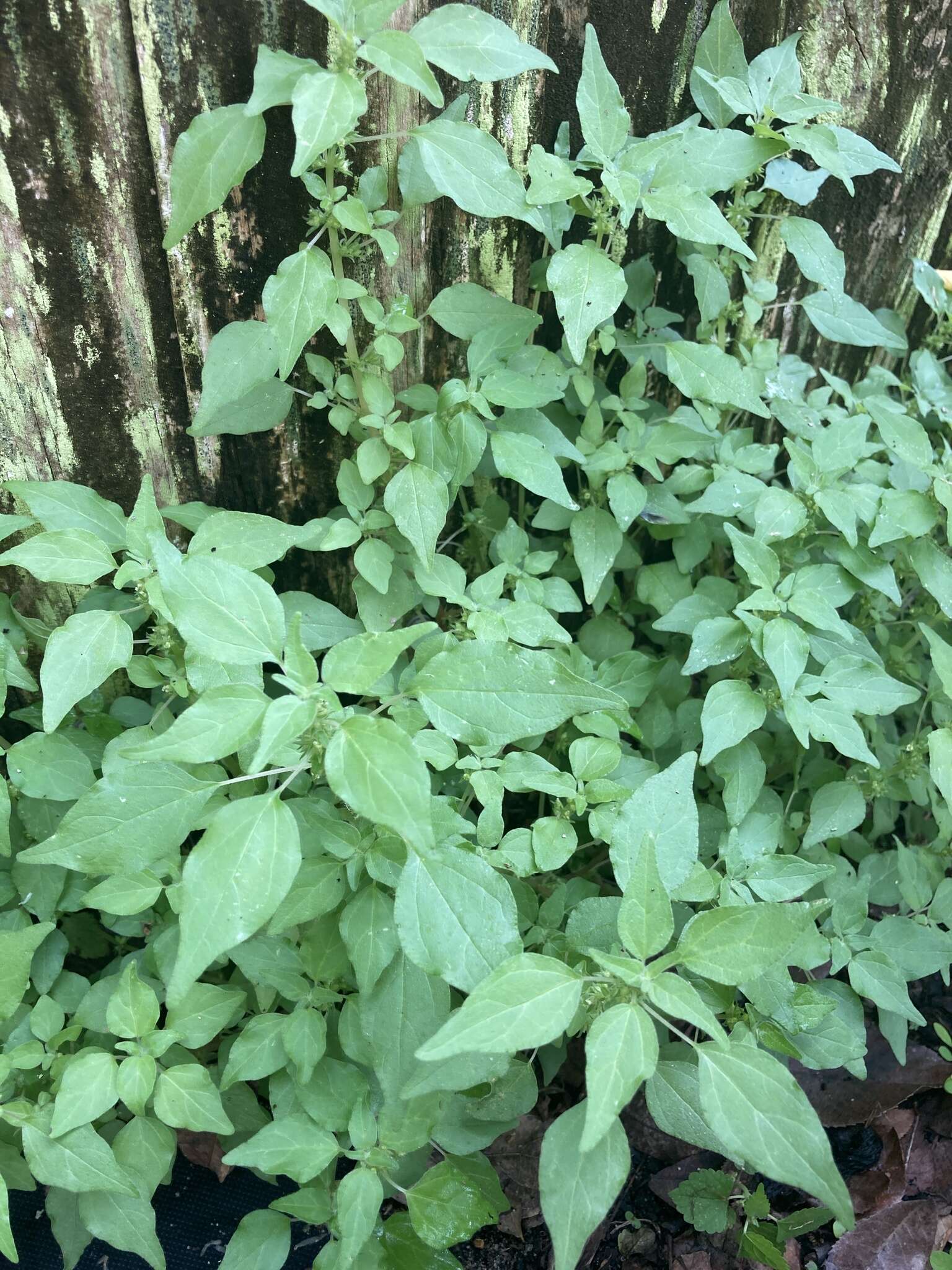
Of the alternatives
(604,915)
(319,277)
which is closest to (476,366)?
(319,277)

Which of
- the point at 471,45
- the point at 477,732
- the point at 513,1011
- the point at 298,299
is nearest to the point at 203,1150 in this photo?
the point at 513,1011

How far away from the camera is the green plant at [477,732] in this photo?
1381 mm

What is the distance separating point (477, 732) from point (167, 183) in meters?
1.19

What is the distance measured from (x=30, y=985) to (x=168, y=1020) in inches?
15.1

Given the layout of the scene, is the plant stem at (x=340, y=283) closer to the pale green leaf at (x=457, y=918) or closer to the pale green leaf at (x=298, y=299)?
the pale green leaf at (x=298, y=299)

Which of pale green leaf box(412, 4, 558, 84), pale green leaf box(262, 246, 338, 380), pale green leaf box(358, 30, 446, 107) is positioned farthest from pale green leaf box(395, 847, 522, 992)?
pale green leaf box(412, 4, 558, 84)

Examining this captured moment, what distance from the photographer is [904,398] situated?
107 inches

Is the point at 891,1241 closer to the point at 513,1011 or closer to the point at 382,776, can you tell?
the point at 513,1011

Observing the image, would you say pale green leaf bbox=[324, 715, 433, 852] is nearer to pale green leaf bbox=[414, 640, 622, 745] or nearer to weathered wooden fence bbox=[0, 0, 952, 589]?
pale green leaf bbox=[414, 640, 622, 745]

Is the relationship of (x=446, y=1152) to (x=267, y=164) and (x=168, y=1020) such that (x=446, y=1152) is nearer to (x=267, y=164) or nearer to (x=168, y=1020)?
(x=168, y=1020)

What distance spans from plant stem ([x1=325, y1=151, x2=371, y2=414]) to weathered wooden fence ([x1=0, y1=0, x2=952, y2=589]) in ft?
0.41

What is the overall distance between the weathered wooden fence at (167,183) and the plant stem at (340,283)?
0.12 meters

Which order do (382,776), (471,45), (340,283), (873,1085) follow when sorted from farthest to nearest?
(873,1085) → (340,283) → (471,45) → (382,776)

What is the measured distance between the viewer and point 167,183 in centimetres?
174
